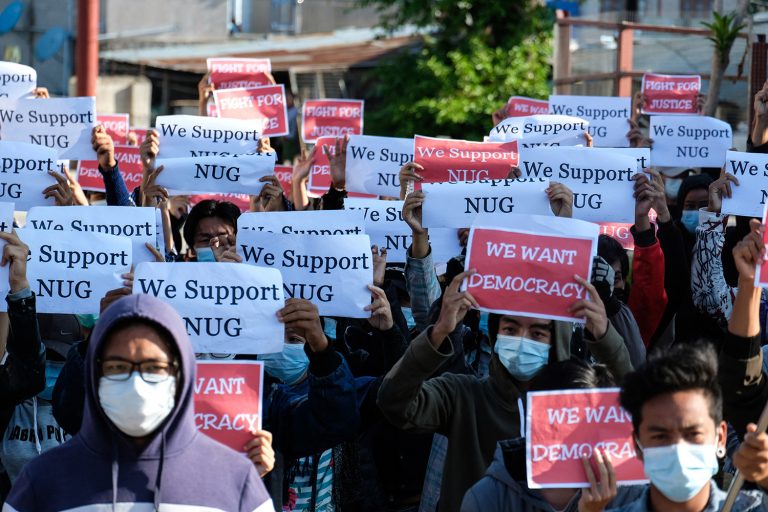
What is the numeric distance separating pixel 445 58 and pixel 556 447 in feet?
51.4

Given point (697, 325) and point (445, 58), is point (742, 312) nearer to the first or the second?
point (697, 325)

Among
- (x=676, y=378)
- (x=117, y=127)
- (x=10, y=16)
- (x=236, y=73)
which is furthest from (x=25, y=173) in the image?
(x=10, y=16)

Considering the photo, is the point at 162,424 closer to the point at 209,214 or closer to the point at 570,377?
the point at 570,377

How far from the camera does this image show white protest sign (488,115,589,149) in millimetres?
7316

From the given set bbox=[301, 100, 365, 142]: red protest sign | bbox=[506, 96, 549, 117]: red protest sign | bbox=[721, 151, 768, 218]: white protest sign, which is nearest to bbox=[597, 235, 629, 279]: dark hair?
bbox=[721, 151, 768, 218]: white protest sign

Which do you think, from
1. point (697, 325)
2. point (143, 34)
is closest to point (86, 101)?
point (697, 325)

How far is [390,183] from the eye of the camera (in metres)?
7.42

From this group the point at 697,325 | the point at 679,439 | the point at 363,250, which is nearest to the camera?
the point at 679,439

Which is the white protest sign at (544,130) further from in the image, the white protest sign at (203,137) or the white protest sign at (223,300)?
the white protest sign at (223,300)

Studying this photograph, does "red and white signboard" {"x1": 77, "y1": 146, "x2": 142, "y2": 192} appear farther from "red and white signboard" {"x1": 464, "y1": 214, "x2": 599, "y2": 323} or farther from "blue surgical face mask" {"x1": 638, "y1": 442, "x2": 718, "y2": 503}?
"blue surgical face mask" {"x1": 638, "y1": 442, "x2": 718, "y2": 503}

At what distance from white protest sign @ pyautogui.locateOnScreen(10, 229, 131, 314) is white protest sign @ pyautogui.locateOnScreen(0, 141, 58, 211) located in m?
1.34

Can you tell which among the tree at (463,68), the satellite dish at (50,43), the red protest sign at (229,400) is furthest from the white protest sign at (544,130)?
the satellite dish at (50,43)

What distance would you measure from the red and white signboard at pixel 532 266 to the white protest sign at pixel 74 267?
1628 mm

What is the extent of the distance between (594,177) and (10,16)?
70.4ft
